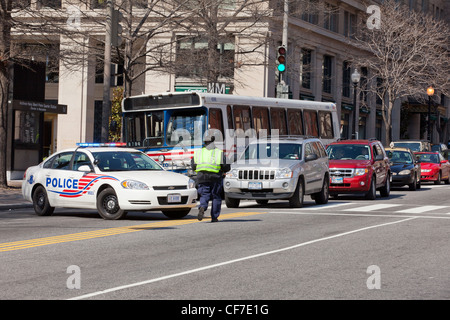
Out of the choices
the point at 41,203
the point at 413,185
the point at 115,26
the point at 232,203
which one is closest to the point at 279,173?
the point at 232,203

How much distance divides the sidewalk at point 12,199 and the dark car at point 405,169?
1398 centimetres

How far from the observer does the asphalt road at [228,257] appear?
9000 mm

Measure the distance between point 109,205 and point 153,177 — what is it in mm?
1137

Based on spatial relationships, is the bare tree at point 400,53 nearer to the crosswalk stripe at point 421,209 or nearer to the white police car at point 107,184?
the crosswalk stripe at point 421,209

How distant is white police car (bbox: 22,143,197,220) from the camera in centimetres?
1692

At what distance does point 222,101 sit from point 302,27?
83.3 ft

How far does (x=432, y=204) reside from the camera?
24281 millimetres

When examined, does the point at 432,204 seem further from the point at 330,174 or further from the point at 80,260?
the point at 80,260

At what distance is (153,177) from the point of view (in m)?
17.2

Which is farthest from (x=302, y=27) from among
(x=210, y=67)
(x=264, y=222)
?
(x=264, y=222)

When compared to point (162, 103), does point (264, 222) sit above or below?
below

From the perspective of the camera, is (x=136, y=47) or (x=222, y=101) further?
(x=136, y=47)

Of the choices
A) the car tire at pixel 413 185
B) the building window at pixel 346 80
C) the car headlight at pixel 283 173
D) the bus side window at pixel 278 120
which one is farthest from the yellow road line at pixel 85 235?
the building window at pixel 346 80
